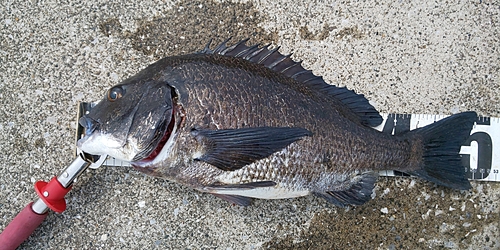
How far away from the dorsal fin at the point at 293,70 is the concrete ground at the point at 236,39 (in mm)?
311

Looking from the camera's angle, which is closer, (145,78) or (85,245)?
(145,78)

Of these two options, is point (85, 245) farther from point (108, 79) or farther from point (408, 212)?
point (408, 212)

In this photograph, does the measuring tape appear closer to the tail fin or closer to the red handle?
the tail fin

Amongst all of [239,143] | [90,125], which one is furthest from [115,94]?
[239,143]

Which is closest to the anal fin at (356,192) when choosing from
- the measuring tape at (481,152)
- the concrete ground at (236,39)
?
the concrete ground at (236,39)

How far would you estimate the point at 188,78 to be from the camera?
1724mm

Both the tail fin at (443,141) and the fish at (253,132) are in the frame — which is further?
the tail fin at (443,141)

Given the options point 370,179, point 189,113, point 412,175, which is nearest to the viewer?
point 189,113

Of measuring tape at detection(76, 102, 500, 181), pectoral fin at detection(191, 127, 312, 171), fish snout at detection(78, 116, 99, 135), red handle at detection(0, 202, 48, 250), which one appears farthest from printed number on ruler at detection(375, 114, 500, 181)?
red handle at detection(0, 202, 48, 250)

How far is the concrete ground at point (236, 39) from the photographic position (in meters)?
2.24

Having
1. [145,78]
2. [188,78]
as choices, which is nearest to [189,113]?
[188,78]

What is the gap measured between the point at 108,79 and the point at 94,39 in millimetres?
284

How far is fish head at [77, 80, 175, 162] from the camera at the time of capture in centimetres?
162

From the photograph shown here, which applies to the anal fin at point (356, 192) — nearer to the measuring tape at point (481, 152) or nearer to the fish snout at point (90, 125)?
the measuring tape at point (481, 152)
